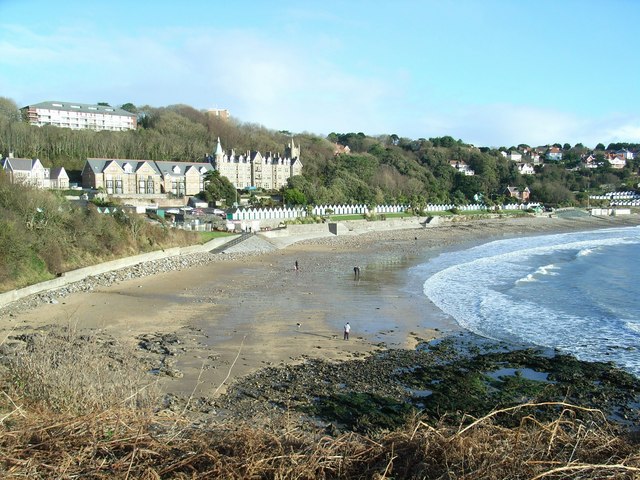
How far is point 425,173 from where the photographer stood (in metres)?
Answer: 99.2

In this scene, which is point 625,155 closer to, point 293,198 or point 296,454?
point 293,198

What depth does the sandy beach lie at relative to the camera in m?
13.2

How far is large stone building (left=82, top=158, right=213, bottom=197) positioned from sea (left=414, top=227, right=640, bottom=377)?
35.3 metres

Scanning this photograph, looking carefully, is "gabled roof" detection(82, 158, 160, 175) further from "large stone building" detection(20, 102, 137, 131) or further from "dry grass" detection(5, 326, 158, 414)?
"dry grass" detection(5, 326, 158, 414)

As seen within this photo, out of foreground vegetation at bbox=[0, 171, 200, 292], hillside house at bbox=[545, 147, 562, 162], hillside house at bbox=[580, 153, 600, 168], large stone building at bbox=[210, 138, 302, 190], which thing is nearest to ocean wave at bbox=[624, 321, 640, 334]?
foreground vegetation at bbox=[0, 171, 200, 292]

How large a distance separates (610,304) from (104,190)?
47628 millimetres

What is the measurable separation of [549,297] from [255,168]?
2308 inches

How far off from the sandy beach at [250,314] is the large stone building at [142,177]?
30.6 metres

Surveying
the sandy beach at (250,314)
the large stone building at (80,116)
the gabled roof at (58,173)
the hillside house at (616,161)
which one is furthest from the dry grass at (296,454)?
the hillside house at (616,161)

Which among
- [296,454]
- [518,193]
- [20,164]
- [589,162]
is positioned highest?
[589,162]

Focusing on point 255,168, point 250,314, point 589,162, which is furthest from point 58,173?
point 589,162

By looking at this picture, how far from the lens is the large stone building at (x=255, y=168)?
72.6 meters

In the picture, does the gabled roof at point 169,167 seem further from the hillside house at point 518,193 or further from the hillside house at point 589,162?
the hillside house at point 589,162

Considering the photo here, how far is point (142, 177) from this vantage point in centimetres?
5884
